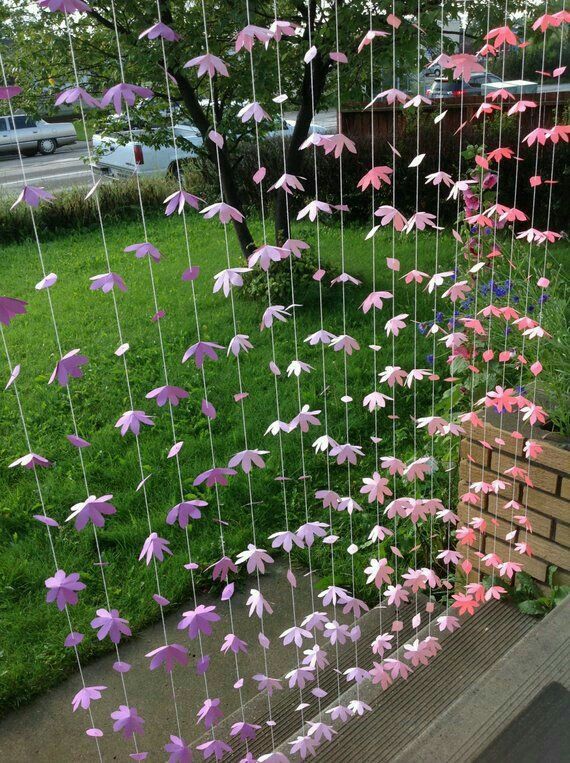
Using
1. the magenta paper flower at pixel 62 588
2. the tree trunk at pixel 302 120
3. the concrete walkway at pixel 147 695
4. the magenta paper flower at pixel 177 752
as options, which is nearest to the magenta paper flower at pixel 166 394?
the magenta paper flower at pixel 62 588

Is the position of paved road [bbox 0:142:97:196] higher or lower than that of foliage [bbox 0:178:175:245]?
lower

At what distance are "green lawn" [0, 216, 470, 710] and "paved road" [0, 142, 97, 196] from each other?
20.8 feet

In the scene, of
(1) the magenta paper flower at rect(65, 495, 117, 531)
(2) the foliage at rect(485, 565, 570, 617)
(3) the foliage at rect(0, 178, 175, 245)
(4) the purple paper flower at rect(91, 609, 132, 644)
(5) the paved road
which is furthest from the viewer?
(5) the paved road

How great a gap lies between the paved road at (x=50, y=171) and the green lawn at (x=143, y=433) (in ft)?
20.8

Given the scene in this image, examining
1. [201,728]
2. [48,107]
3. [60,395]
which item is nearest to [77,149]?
[48,107]

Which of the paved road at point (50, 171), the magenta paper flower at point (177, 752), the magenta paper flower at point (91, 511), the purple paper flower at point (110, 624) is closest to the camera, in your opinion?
the magenta paper flower at point (91, 511)

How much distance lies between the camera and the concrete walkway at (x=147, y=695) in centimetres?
211

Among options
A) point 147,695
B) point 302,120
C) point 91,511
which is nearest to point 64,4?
point 91,511

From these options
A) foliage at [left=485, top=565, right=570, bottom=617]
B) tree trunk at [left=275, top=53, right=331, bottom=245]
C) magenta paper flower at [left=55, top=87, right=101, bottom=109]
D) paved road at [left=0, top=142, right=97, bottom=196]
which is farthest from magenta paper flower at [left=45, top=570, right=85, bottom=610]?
paved road at [left=0, top=142, right=97, bottom=196]

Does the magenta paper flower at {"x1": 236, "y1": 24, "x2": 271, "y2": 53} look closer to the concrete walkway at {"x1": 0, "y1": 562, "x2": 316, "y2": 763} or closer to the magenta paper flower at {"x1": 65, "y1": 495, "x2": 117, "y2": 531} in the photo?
the magenta paper flower at {"x1": 65, "y1": 495, "x2": 117, "y2": 531}

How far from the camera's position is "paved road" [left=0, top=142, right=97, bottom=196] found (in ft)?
41.5

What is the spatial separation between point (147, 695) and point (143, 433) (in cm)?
171

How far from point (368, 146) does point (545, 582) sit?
7532 mm

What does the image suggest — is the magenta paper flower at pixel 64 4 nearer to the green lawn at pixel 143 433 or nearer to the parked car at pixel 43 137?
the green lawn at pixel 143 433
